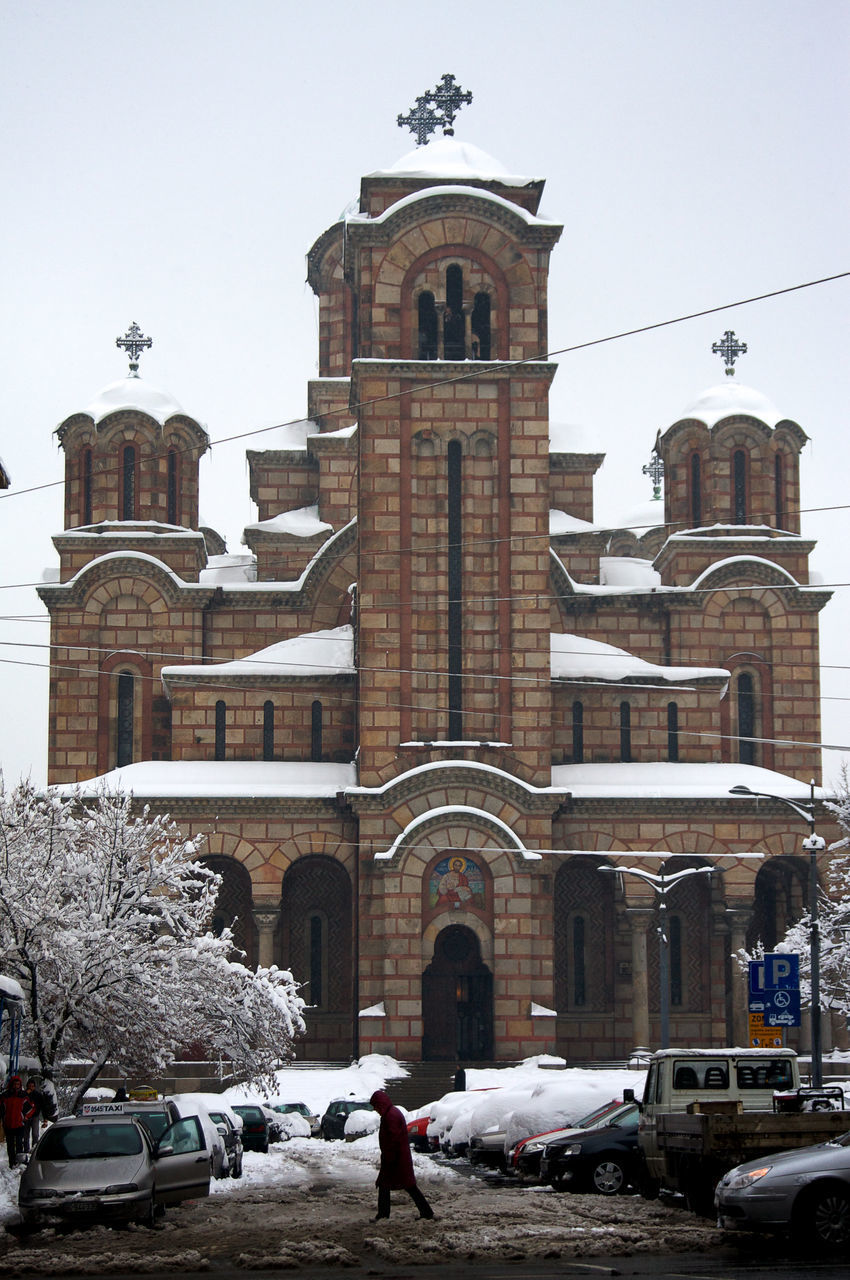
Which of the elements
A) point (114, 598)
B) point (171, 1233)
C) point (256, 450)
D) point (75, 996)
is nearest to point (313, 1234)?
point (171, 1233)

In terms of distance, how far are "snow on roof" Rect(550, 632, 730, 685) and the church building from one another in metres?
0.11

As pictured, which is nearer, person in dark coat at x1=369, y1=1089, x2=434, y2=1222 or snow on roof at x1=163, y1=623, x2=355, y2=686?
person in dark coat at x1=369, y1=1089, x2=434, y2=1222

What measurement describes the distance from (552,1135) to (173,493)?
104 feet

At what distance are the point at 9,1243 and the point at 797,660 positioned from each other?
1468 inches

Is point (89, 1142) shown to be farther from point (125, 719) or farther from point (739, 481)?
point (739, 481)

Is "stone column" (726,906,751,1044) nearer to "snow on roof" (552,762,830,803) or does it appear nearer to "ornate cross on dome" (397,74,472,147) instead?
"snow on roof" (552,762,830,803)

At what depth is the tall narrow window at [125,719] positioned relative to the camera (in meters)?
50.3

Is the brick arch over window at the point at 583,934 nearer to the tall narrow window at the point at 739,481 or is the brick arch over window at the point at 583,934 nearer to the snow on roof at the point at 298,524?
the tall narrow window at the point at 739,481

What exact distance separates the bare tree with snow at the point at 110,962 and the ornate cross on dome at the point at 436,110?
1035 inches

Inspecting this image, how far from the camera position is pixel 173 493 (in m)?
52.7

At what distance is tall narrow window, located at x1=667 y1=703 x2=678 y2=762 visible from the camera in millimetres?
48781

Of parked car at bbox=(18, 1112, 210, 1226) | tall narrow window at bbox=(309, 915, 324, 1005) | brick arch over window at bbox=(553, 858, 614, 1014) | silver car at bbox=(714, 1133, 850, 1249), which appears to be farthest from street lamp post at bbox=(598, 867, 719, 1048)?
silver car at bbox=(714, 1133, 850, 1249)

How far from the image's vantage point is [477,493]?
45.5 metres

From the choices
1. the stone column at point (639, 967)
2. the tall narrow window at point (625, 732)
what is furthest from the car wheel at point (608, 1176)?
the tall narrow window at point (625, 732)
